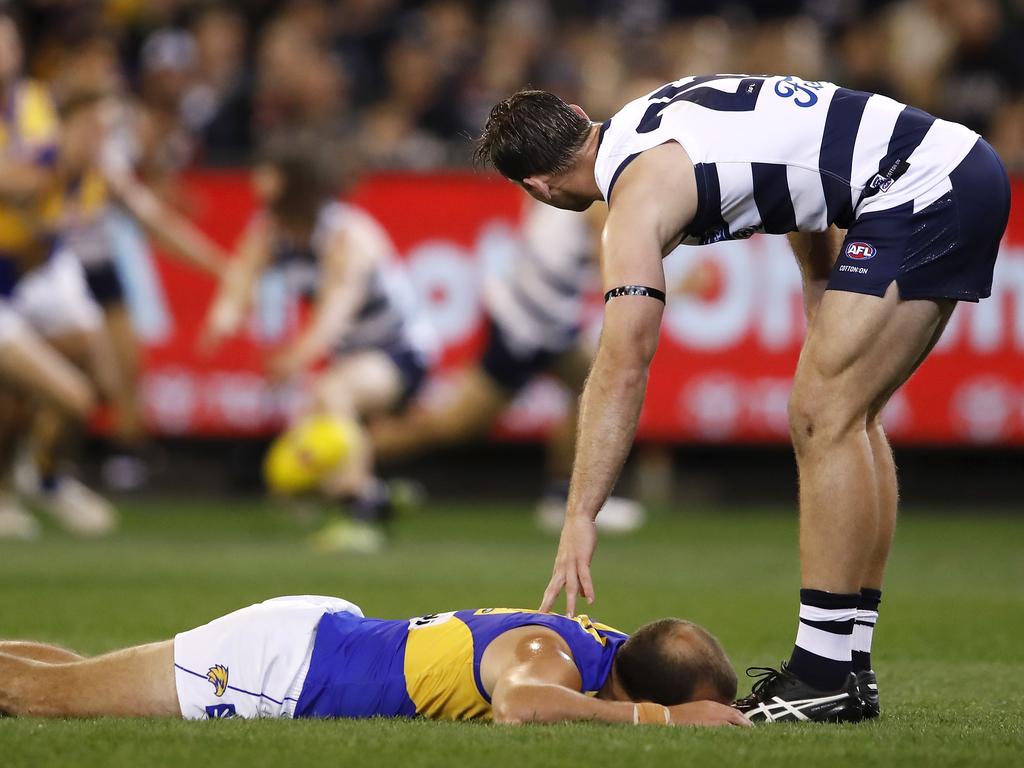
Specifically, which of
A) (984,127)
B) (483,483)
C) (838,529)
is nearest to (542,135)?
(838,529)

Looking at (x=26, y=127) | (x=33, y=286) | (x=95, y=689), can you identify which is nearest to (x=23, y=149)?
(x=26, y=127)

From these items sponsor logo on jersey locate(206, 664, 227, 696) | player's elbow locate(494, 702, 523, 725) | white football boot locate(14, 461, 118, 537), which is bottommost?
player's elbow locate(494, 702, 523, 725)

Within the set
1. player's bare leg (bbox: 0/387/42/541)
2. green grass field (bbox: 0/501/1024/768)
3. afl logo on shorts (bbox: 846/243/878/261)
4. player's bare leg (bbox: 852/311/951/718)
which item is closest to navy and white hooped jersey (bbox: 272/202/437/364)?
green grass field (bbox: 0/501/1024/768)

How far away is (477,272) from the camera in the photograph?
509 inches

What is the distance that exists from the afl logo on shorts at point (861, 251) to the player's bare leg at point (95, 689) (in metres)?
2.23

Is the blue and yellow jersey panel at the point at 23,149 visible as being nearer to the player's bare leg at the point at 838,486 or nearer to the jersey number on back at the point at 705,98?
the jersey number on back at the point at 705,98

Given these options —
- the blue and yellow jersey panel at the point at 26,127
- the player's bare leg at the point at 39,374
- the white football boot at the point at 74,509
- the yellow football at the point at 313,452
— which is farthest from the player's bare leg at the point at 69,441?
the yellow football at the point at 313,452

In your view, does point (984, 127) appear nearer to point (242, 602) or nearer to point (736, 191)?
point (242, 602)

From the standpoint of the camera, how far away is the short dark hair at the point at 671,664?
4.20 m

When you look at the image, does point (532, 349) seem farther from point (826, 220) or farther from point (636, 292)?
Result: point (636, 292)

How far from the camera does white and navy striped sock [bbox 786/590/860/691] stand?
4.51m

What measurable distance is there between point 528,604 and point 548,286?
4.62m

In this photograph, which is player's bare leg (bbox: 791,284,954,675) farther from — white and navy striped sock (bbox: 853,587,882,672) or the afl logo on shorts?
white and navy striped sock (bbox: 853,587,882,672)

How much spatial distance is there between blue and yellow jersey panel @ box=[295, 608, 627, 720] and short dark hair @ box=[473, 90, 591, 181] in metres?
1.31
